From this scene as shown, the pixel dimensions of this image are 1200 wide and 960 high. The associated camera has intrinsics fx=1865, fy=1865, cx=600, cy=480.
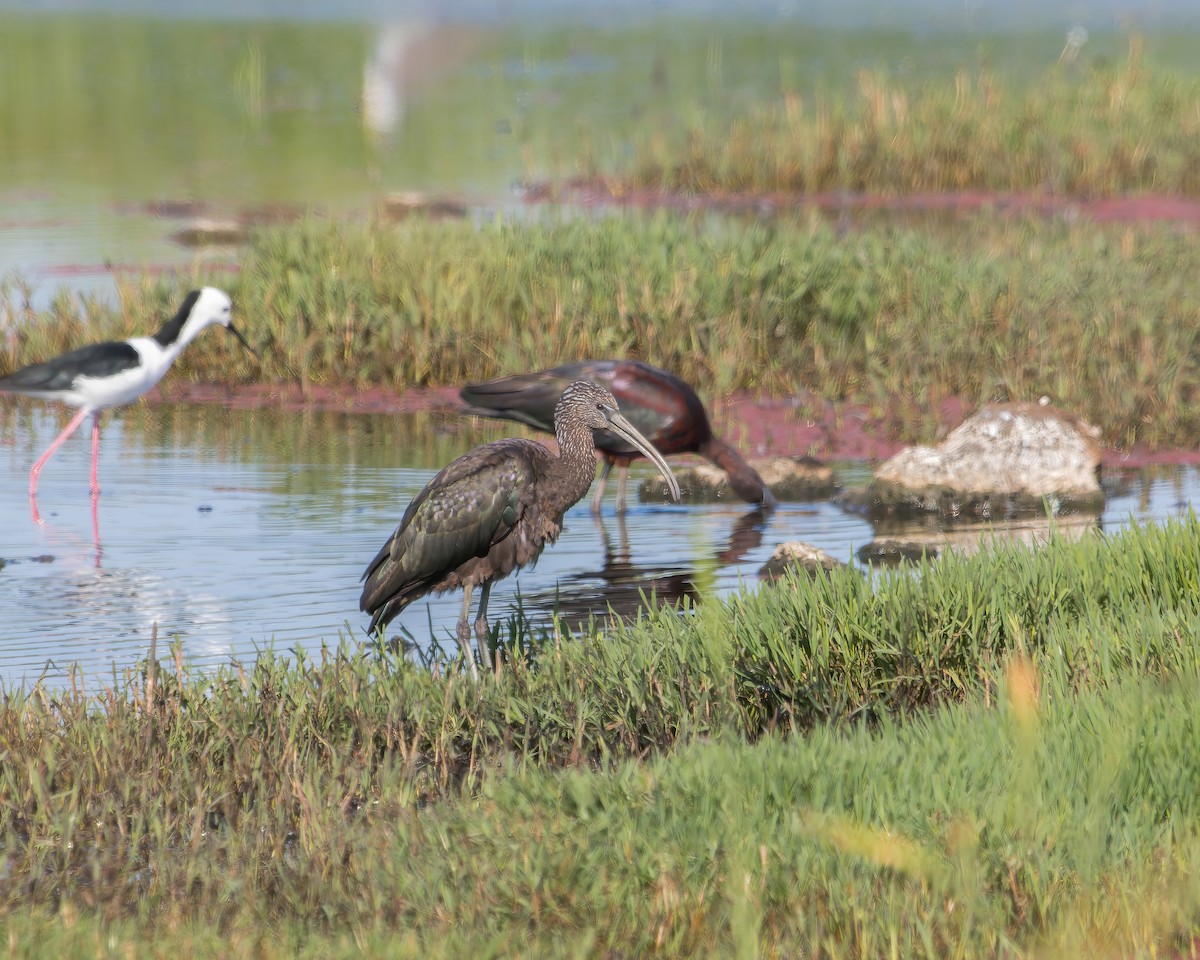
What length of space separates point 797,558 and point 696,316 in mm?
5072

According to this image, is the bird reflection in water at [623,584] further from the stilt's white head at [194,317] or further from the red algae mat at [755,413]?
the stilt's white head at [194,317]

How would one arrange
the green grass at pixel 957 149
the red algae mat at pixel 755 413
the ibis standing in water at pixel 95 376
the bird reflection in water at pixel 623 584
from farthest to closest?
the green grass at pixel 957 149 < the red algae mat at pixel 755 413 < the ibis standing in water at pixel 95 376 < the bird reflection in water at pixel 623 584

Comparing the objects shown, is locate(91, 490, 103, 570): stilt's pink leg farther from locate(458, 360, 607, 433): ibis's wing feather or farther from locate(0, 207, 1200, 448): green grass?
locate(0, 207, 1200, 448): green grass

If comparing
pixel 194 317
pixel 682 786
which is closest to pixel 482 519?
pixel 682 786

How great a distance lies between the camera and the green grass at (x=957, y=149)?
21953 millimetres

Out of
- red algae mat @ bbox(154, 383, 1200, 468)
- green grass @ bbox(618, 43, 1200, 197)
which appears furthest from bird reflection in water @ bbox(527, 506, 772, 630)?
green grass @ bbox(618, 43, 1200, 197)

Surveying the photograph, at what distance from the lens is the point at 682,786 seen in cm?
468

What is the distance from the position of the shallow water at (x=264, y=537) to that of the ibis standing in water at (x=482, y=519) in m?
0.20

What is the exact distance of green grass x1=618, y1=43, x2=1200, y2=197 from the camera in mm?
21953

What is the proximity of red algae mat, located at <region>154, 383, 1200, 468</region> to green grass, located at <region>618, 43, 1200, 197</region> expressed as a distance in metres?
9.74

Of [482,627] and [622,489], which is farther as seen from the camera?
[622,489]

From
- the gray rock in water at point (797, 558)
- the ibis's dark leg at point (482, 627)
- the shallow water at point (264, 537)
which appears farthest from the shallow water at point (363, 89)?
the ibis's dark leg at point (482, 627)

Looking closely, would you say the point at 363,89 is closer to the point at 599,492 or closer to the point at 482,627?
the point at 599,492

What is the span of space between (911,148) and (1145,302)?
9.27 m
